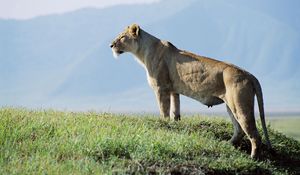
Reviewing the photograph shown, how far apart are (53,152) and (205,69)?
3509 millimetres

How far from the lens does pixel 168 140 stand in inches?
375

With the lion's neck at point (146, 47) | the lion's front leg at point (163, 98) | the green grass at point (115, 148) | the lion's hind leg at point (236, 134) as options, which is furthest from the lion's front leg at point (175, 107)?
the lion's hind leg at point (236, 134)

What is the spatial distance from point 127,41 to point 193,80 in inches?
67.5

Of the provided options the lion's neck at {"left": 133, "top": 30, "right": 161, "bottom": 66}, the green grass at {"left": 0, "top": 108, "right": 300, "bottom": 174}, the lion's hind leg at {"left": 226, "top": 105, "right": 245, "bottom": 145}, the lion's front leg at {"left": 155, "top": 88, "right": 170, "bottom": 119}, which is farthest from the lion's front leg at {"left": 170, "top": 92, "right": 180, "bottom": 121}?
the lion's hind leg at {"left": 226, "top": 105, "right": 245, "bottom": 145}

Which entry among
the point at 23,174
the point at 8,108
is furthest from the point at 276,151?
the point at 23,174

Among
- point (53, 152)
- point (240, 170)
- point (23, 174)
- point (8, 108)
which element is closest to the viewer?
point (23, 174)

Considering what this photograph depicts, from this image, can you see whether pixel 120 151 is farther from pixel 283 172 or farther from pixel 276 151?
pixel 276 151

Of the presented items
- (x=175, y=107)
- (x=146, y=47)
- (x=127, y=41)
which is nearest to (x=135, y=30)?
(x=127, y=41)

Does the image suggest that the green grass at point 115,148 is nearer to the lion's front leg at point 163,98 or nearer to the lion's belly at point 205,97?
the lion's front leg at point 163,98

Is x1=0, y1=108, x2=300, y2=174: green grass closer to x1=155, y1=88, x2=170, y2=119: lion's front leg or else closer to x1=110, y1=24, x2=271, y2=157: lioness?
x1=155, y1=88, x2=170, y2=119: lion's front leg

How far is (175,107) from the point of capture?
1173 cm

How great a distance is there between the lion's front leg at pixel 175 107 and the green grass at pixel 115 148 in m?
0.29

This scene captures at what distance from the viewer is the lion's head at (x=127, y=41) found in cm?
1196

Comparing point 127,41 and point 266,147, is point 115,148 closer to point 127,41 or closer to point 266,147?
point 127,41
